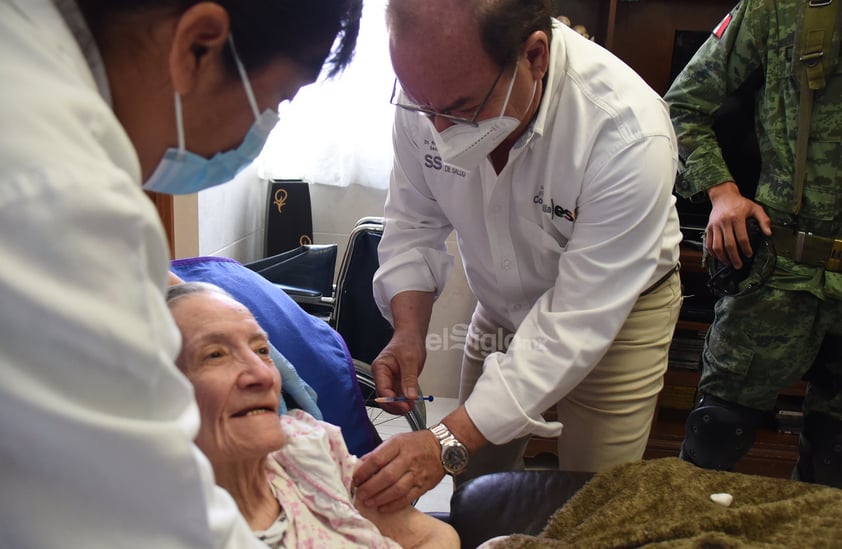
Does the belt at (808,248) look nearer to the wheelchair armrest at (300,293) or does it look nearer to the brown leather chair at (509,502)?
the brown leather chair at (509,502)

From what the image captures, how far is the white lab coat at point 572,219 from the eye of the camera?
144 cm

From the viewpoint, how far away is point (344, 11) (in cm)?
74

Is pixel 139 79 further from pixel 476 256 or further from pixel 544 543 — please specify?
pixel 476 256

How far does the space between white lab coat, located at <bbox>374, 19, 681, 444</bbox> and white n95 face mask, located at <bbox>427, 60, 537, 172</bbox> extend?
0.09m

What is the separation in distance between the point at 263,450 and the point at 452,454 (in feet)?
1.21

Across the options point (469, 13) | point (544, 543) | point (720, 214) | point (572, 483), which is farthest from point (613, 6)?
point (544, 543)

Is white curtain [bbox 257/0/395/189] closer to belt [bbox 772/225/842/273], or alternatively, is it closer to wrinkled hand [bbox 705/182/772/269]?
wrinkled hand [bbox 705/182/772/269]

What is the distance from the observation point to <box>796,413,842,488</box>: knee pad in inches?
77.2

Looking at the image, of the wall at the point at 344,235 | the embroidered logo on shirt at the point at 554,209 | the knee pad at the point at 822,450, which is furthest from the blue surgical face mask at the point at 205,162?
the wall at the point at 344,235

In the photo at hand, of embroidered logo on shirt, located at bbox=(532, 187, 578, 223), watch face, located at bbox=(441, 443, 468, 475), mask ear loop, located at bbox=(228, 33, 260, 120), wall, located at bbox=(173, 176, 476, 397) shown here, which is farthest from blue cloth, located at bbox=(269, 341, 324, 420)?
wall, located at bbox=(173, 176, 476, 397)

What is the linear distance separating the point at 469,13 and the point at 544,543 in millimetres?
910

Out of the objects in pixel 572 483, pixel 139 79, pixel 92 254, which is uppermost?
pixel 139 79

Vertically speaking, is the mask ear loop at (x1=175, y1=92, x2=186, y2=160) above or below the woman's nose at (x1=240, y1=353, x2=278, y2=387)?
above

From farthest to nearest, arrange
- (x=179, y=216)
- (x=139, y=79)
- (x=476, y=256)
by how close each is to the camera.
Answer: (x=179, y=216) → (x=476, y=256) → (x=139, y=79)
